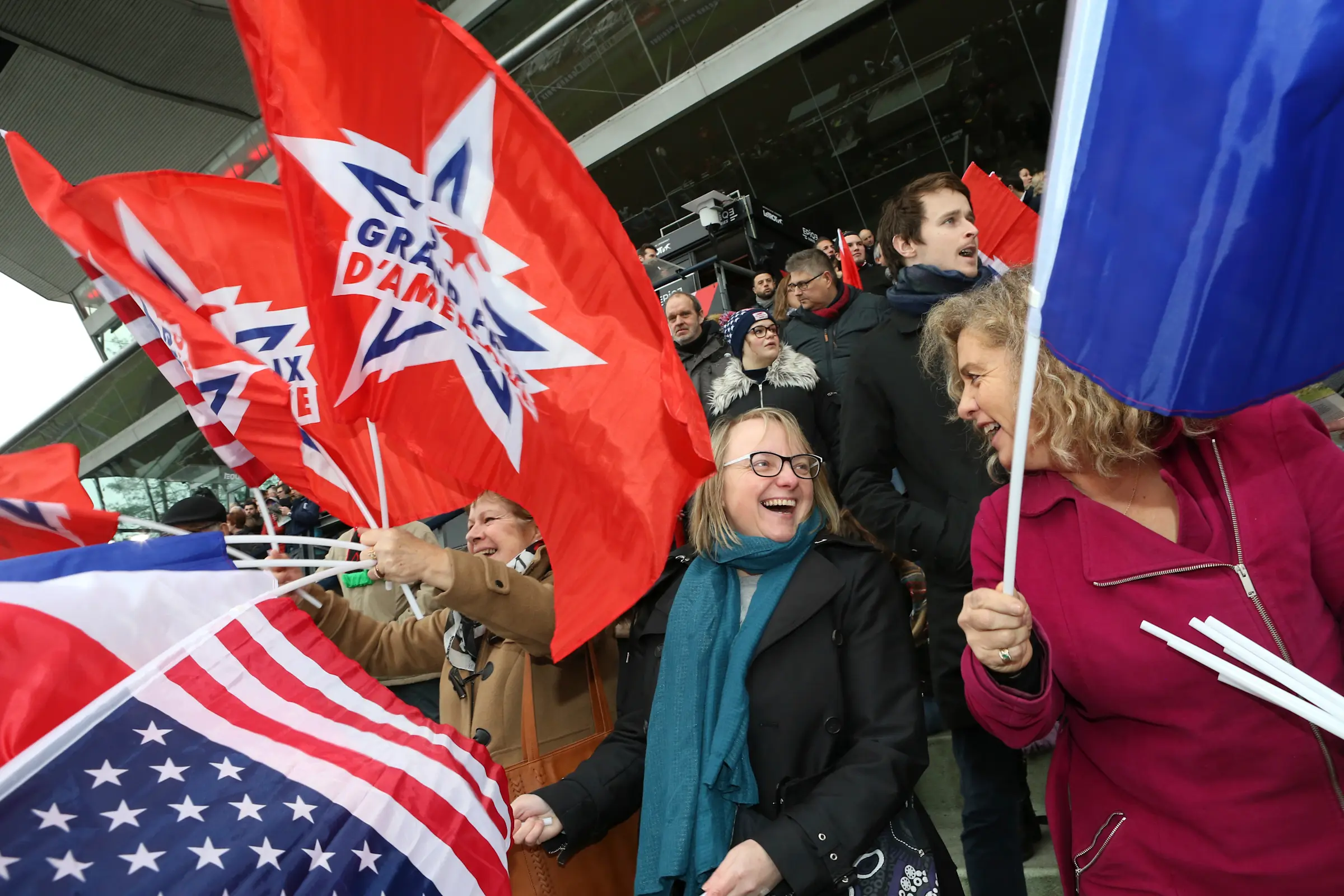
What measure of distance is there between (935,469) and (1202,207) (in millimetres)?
1611

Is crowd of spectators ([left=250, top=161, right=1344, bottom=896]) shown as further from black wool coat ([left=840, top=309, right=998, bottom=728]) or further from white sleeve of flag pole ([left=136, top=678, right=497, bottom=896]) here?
white sleeve of flag pole ([left=136, top=678, right=497, bottom=896])

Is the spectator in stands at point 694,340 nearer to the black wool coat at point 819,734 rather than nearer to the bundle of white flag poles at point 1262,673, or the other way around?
the black wool coat at point 819,734

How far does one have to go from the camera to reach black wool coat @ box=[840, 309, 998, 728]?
2602 millimetres

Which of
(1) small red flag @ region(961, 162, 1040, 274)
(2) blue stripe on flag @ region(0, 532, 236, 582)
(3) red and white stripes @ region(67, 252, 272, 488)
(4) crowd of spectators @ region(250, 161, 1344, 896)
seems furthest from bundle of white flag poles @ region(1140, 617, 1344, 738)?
(1) small red flag @ region(961, 162, 1040, 274)

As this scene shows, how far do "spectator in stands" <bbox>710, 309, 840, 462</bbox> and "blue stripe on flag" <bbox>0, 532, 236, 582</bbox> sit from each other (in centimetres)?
242

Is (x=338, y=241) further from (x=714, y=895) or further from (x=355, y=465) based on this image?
(x=714, y=895)

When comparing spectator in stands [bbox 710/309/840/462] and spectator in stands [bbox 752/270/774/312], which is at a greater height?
spectator in stands [bbox 710/309/840/462]

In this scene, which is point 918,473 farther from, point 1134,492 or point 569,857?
point 569,857

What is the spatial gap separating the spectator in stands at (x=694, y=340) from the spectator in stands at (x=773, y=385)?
461mm

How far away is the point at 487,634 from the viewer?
9.18 ft

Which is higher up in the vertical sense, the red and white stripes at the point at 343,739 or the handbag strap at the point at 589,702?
the red and white stripes at the point at 343,739

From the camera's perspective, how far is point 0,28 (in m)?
19.0

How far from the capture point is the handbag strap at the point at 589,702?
8.26 ft

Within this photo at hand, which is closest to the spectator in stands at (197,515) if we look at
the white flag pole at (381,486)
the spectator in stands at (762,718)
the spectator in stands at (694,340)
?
the spectator in stands at (694,340)
